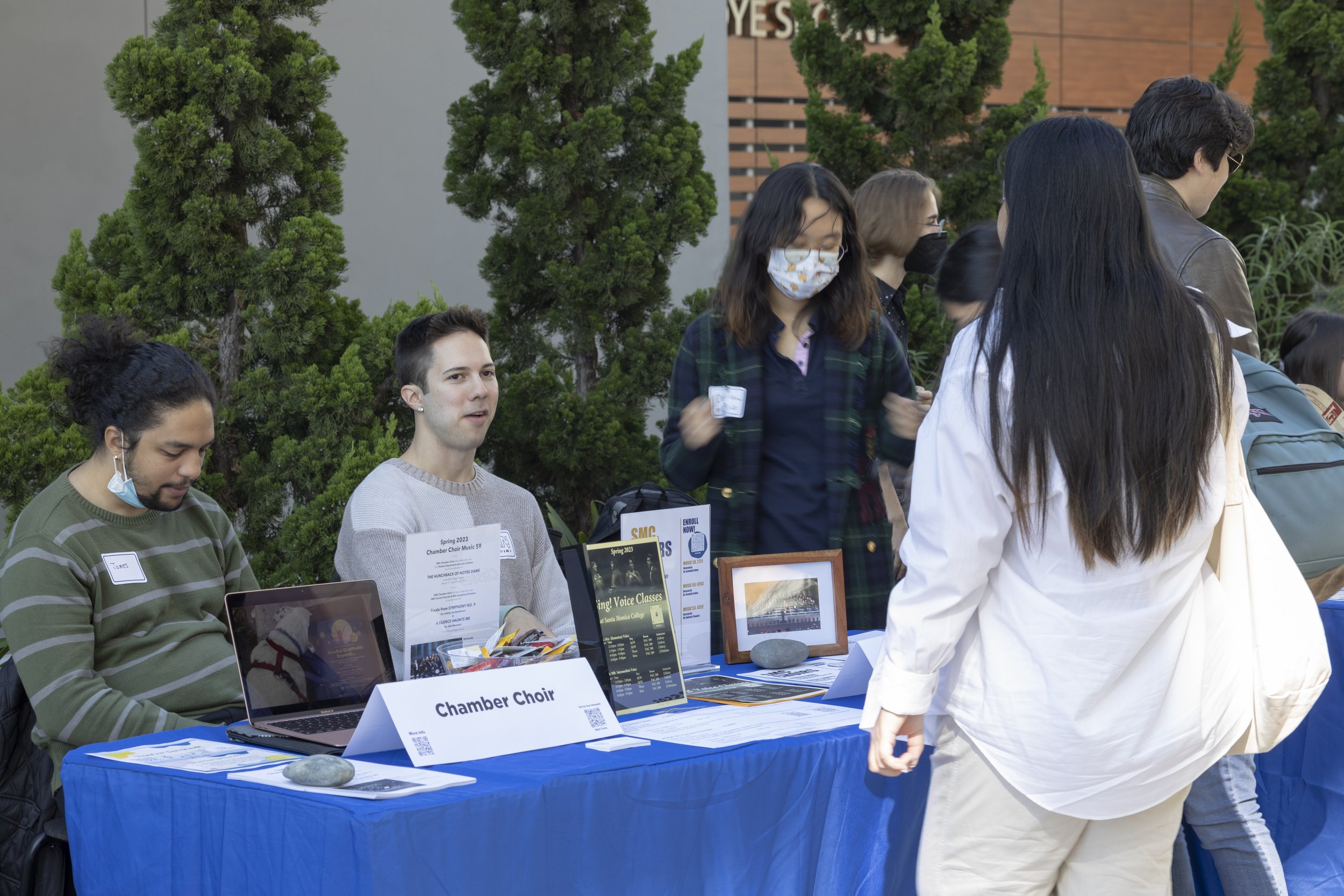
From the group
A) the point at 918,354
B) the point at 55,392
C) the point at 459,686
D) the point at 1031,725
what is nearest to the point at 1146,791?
the point at 1031,725

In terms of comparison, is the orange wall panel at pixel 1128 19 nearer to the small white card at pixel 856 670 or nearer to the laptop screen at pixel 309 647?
the small white card at pixel 856 670

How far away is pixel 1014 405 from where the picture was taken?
138 cm

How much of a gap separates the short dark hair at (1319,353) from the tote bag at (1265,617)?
6.98 feet

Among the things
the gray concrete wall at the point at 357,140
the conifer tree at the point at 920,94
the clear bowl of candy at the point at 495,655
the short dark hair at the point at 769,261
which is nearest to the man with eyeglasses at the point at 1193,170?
the short dark hair at the point at 769,261

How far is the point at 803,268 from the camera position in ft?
8.03

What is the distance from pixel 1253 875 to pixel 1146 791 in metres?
0.59

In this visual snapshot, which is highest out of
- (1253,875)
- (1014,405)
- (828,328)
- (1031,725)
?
(828,328)

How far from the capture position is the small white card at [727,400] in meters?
2.28

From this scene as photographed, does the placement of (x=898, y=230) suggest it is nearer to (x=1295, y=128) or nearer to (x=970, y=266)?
(x=970, y=266)

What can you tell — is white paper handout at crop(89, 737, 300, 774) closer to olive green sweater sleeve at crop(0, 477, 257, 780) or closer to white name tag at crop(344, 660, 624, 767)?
white name tag at crop(344, 660, 624, 767)

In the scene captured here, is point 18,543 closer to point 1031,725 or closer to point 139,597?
point 139,597

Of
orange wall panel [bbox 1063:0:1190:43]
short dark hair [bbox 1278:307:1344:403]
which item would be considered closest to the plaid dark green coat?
short dark hair [bbox 1278:307:1344:403]

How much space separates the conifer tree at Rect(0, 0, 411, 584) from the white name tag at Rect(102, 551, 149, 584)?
134cm

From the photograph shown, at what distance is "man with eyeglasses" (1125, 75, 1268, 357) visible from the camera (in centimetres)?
228
